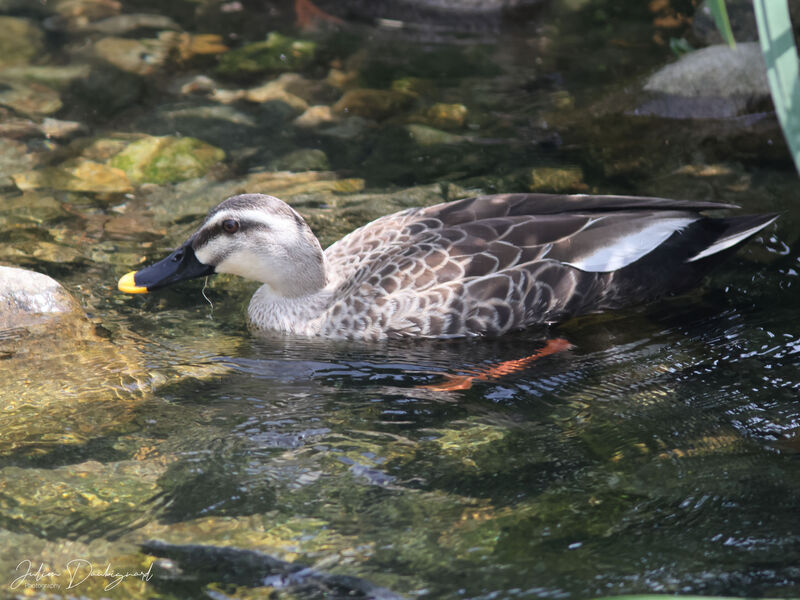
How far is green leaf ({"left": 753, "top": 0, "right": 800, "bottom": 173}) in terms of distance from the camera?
307 centimetres

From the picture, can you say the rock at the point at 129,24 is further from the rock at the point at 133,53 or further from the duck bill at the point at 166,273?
the duck bill at the point at 166,273

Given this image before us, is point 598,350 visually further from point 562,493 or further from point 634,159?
point 634,159

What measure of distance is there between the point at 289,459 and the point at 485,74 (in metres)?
6.50

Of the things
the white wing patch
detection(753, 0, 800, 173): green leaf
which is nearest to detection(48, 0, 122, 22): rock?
the white wing patch

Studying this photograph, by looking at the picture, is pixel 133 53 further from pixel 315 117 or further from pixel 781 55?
pixel 781 55

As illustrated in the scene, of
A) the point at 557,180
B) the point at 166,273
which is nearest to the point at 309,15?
the point at 557,180

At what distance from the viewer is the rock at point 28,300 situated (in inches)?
250

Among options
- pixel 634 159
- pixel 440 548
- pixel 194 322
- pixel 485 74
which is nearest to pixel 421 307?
pixel 194 322

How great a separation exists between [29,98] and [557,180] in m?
5.76

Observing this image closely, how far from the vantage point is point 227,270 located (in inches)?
260

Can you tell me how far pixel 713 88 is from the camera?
9.37m

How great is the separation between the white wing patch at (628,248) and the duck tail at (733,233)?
0.23 m

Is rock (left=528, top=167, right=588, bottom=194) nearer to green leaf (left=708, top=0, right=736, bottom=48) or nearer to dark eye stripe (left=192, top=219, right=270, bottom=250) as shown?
dark eye stripe (left=192, top=219, right=270, bottom=250)

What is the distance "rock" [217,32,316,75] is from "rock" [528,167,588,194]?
365cm
